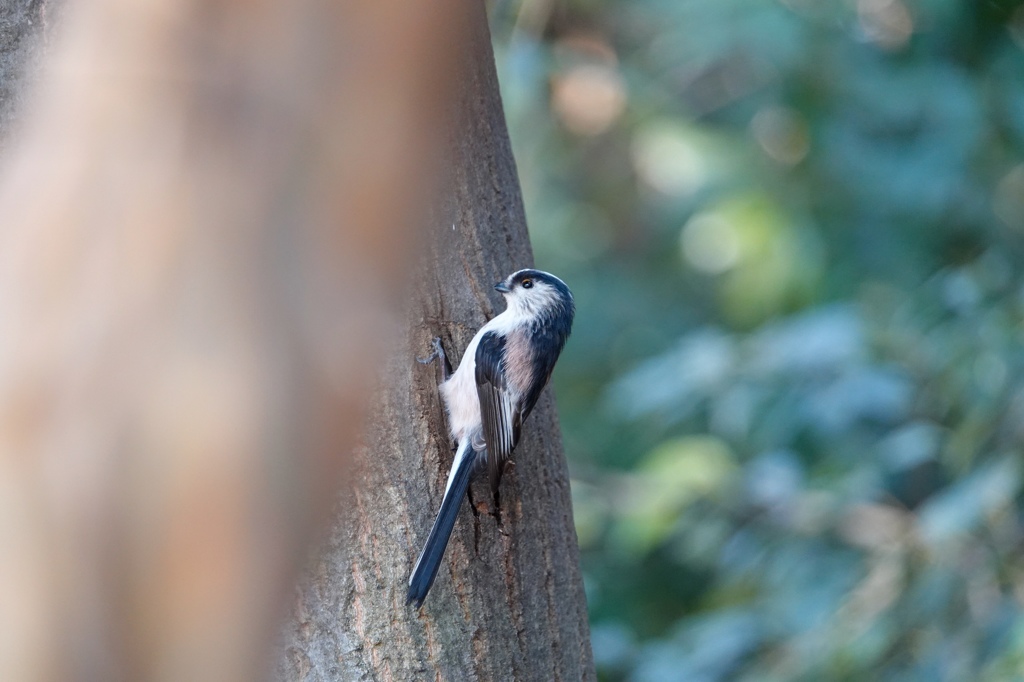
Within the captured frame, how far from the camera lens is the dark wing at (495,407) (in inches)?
80.7

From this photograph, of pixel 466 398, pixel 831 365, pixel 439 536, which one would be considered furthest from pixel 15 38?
pixel 831 365

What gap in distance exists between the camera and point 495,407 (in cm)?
216

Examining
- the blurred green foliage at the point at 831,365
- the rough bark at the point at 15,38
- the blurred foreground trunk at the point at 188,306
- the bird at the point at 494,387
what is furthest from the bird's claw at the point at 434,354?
the blurred green foliage at the point at 831,365

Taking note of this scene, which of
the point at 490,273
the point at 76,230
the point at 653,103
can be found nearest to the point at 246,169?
the point at 76,230

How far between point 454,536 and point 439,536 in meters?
0.08

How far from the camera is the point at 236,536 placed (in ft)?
2.85

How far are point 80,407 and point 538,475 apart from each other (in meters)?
1.44

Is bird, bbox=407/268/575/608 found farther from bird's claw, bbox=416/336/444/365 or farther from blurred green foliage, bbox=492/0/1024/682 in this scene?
blurred green foliage, bbox=492/0/1024/682

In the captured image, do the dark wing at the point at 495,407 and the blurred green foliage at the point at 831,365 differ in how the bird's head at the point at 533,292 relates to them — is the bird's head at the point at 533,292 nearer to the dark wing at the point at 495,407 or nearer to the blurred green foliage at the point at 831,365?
the dark wing at the point at 495,407

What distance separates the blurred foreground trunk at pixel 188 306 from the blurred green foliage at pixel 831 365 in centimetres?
259

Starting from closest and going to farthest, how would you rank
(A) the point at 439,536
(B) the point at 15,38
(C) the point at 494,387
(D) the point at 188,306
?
(D) the point at 188,306
(A) the point at 439,536
(B) the point at 15,38
(C) the point at 494,387

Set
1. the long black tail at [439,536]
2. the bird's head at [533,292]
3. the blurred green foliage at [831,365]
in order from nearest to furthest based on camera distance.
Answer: the long black tail at [439,536], the bird's head at [533,292], the blurred green foliage at [831,365]

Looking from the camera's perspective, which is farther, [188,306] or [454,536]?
[454,536]

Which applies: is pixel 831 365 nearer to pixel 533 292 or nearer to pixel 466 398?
pixel 533 292
